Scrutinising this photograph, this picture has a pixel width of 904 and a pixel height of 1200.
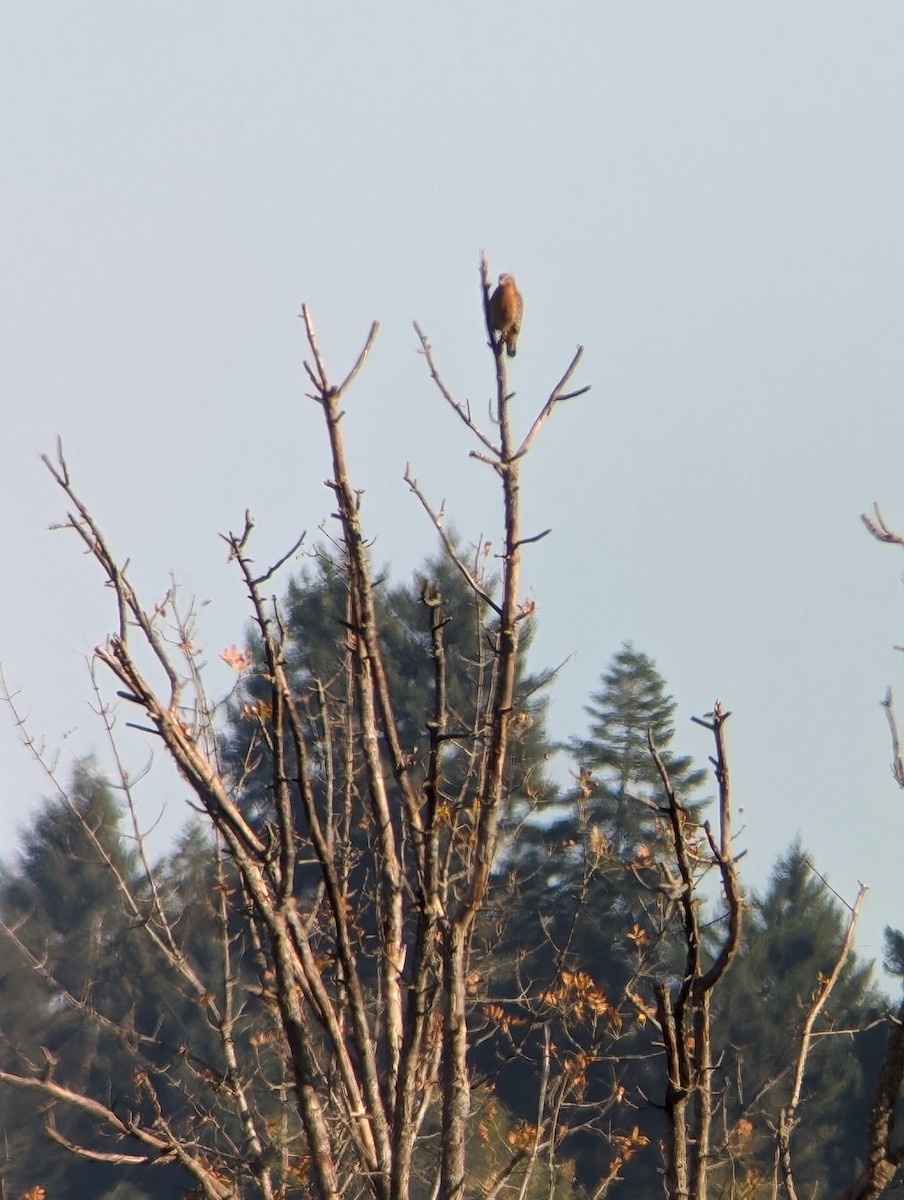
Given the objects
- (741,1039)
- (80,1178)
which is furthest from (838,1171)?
(80,1178)

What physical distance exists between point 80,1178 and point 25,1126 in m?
1.44

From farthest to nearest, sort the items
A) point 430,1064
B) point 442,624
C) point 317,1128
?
point 430,1064 → point 317,1128 → point 442,624

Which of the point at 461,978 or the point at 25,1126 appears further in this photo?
the point at 25,1126

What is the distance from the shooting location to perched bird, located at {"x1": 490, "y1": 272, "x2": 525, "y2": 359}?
8.11 feet

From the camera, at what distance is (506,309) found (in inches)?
97.7

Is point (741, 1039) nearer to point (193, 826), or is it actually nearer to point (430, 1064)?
point (193, 826)

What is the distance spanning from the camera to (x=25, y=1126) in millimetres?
23375

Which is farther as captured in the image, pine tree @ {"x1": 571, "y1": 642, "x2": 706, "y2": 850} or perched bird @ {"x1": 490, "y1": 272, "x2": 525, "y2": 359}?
pine tree @ {"x1": 571, "y1": 642, "x2": 706, "y2": 850}

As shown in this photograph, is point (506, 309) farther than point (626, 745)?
No

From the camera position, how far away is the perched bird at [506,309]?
2.47 meters

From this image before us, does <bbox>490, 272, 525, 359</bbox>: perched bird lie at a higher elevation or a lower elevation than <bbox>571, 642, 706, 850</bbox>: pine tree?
lower

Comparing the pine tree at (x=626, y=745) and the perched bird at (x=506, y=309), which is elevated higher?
the pine tree at (x=626, y=745)

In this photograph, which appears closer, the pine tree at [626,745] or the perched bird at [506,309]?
the perched bird at [506,309]

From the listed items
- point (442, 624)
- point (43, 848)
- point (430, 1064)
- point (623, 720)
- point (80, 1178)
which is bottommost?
point (80, 1178)
